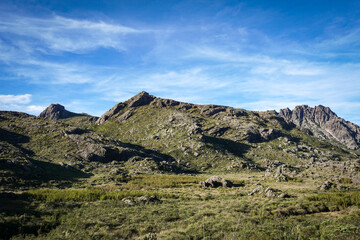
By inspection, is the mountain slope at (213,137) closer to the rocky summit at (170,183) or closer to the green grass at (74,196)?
the rocky summit at (170,183)

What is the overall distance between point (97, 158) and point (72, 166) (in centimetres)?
1283

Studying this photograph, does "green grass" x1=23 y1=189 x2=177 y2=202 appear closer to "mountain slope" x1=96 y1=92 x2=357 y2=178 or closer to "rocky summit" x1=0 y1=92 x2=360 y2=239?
"rocky summit" x1=0 y1=92 x2=360 y2=239

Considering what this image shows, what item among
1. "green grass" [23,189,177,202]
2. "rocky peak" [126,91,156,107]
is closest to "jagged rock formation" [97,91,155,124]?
"rocky peak" [126,91,156,107]

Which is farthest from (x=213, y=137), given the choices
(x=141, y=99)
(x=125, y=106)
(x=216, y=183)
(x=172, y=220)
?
(x=172, y=220)

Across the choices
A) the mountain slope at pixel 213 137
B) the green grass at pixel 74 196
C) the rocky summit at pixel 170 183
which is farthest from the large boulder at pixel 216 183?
the mountain slope at pixel 213 137

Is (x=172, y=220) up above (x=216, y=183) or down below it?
above

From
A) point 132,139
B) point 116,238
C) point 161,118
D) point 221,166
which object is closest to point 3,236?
point 116,238

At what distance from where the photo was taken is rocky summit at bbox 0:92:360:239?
1872 cm

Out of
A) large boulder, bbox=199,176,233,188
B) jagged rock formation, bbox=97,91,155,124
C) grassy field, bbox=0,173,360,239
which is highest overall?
jagged rock formation, bbox=97,91,155,124

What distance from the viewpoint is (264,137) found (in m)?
124

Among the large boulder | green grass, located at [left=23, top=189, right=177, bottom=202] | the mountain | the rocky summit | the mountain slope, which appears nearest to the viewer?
the rocky summit

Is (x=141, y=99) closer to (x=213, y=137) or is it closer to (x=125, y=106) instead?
(x=125, y=106)

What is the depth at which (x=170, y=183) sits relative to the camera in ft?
168

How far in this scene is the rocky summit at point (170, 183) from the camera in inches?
737
